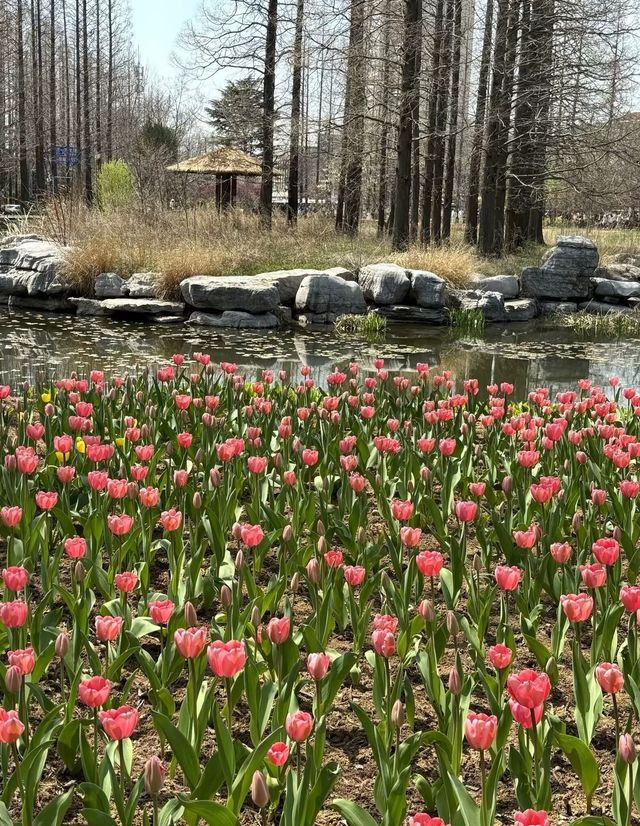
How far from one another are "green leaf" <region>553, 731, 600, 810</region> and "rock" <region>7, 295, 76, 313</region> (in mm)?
14465

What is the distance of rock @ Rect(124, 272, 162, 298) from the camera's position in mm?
15031

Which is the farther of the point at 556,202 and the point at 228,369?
the point at 556,202

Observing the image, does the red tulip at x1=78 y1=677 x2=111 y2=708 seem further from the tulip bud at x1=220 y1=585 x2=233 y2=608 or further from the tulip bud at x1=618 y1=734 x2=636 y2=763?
the tulip bud at x1=618 y1=734 x2=636 y2=763

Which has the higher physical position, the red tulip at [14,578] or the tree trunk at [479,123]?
the tree trunk at [479,123]

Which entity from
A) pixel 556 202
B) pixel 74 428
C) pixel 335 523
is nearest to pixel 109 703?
pixel 335 523

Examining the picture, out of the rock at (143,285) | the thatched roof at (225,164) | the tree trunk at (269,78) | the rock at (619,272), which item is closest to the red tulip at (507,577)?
the rock at (143,285)

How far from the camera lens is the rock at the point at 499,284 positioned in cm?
1650

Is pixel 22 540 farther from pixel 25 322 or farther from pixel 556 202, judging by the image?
pixel 556 202

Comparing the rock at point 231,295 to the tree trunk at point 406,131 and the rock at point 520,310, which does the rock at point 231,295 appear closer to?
the rock at point 520,310

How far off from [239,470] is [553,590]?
1.48 m

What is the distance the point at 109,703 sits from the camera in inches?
81.3

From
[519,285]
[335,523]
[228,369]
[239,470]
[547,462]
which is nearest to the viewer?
[335,523]

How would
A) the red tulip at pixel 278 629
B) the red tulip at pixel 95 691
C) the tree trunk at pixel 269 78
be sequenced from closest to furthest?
the red tulip at pixel 95 691 → the red tulip at pixel 278 629 → the tree trunk at pixel 269 78

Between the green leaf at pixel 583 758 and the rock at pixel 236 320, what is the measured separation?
1239 cm
